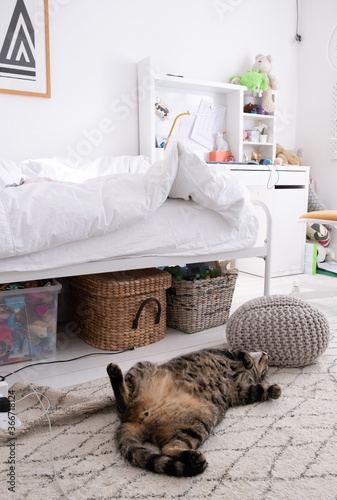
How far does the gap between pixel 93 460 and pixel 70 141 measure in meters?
2.24

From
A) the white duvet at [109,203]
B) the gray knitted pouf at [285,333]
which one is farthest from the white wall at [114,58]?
the gray knitted pouf at [285,333]

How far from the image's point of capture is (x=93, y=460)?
939 millimetres

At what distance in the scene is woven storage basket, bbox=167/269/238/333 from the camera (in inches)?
71.9

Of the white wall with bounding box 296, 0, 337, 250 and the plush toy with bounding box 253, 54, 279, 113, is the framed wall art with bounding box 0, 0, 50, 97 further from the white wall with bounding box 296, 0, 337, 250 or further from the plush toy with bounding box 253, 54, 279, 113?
the white wall with bounding box 296, 0, 337, 250

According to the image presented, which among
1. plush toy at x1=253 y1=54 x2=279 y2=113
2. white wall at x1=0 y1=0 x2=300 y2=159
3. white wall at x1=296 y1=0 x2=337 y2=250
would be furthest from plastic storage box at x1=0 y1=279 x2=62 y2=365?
white wall at x1=296 y1=0 x2=337 y2=250

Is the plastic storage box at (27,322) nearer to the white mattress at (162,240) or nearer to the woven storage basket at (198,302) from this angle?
the white mattress at (162,240)

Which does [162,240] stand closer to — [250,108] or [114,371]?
[114,371]

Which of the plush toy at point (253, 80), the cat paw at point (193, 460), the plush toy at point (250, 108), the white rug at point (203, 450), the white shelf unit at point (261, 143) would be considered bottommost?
the white rug at point (203, 450)

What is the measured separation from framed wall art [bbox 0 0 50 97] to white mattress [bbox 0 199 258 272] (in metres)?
1.51

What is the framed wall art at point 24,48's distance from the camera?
2449 mm

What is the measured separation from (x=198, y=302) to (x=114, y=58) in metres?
1.92

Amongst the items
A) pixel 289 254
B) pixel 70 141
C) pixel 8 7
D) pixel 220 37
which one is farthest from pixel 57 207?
pixel 220 37

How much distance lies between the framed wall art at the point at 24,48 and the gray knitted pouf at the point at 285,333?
2009 millimetres

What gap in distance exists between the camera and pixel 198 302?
1836 mm
